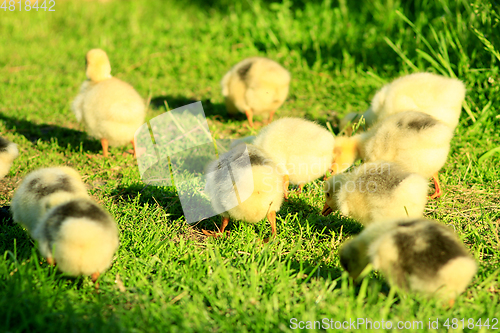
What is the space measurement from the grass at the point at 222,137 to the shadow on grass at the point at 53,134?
0.09 feet

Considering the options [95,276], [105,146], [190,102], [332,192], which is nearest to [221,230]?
[332,192]

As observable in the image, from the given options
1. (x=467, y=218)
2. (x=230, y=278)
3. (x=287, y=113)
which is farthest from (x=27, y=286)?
(x=287, y=113)

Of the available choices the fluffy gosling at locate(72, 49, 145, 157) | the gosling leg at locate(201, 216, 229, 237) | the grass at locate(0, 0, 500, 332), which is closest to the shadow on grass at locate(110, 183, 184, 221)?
the grass at locate(0, 0, 500, 332)

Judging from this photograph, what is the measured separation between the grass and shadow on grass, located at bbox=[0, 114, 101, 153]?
0.03 metres

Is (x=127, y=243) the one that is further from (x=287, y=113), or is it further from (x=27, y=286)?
(x=287, y=113)

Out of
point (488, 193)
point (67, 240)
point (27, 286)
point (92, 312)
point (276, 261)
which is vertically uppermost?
point (67, 240)

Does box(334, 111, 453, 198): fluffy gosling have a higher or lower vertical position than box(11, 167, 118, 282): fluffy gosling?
lower

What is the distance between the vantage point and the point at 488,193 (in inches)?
168

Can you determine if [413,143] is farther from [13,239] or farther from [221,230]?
[13,239]

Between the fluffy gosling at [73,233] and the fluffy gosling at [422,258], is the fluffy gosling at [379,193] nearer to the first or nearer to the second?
the fluffy gosling at [422,258]

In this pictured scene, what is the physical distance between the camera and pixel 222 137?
5.77 m

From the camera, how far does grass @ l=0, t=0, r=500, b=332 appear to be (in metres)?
2.59

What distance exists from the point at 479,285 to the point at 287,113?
4.07 m

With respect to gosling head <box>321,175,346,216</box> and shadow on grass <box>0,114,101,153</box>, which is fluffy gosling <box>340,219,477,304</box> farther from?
shadow on grass <box>0,114,101,153</box>
